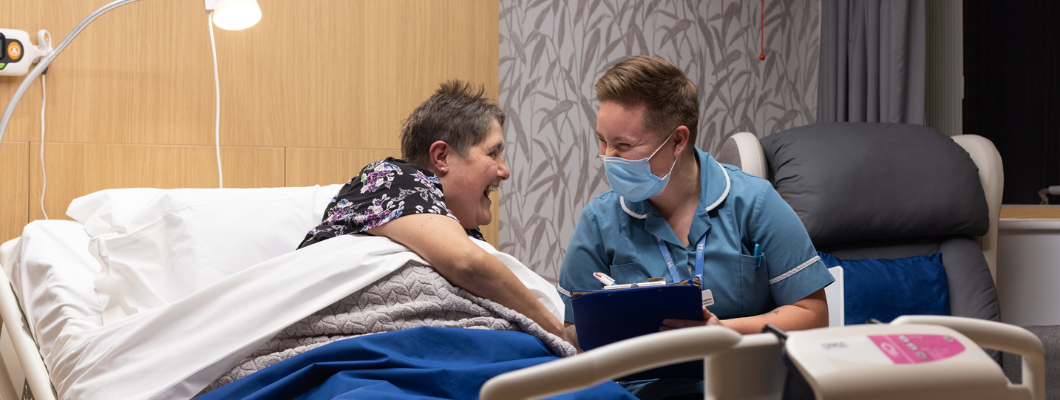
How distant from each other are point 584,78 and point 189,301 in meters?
1.89

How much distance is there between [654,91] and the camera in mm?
1403

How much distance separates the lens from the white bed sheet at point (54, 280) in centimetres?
143

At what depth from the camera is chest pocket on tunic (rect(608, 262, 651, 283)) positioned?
1429mm

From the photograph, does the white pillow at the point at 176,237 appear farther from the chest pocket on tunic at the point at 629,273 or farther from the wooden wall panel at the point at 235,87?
the chest pocket on tunic at the point at 629,273

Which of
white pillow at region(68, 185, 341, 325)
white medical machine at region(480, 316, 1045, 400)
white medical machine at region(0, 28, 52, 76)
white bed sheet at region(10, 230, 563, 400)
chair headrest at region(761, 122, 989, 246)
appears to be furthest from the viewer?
chair headrest at region(761, 122, 989, 246)

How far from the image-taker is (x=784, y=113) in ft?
10.8

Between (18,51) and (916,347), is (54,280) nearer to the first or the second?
(18,51)

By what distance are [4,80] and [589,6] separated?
193cm

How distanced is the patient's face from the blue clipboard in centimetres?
55

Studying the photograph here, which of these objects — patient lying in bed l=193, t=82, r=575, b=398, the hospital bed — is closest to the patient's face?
patient lying in bed l=193, t=82, r=575, b=398

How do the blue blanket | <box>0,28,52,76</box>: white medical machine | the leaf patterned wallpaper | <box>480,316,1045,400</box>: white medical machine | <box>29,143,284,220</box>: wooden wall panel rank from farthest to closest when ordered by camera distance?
the leaf patterned wallpaper
<box>29,143,284,220</box>: wooden wall panel
<box>0,28,52,76</box>: white medical machine
the blue blanket
<box>480,316,1045,400</box>: white medical machine

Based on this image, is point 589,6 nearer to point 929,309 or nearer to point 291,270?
point 929,309

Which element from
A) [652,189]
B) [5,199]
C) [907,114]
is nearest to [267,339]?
[652,189]

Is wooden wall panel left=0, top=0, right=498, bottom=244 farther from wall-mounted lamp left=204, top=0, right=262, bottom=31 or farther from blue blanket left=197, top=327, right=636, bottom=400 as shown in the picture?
blue blanket left=197, top=327, right=636, bottom=400
